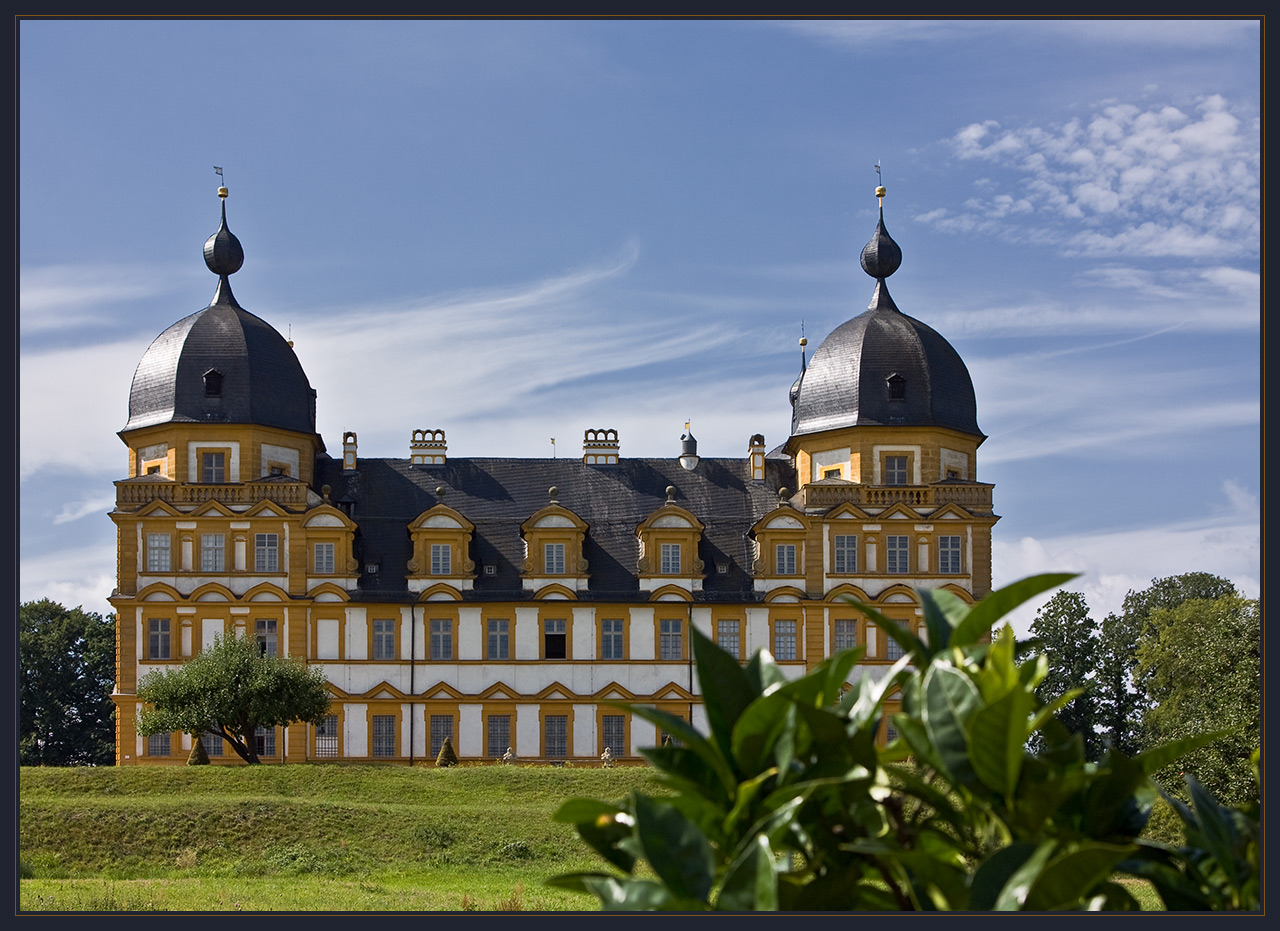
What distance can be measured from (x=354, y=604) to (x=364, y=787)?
13.5 meters

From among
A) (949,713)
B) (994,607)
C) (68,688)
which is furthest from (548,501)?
(949,713)

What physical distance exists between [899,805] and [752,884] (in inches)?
52.3

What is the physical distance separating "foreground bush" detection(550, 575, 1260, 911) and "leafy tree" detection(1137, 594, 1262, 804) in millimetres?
16288

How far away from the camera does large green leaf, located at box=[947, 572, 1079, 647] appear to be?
722 cm

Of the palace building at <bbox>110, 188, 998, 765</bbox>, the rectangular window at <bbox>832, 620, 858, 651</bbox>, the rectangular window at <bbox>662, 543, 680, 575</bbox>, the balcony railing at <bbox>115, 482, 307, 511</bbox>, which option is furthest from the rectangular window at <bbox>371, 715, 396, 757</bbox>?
the rectangular window at <bbox>832, 620, 858, 651</bbox>

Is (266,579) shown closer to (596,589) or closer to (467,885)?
(596,589)

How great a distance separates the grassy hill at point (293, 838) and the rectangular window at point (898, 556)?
15.2 meters

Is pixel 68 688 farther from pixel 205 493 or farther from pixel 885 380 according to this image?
pixel 885 380

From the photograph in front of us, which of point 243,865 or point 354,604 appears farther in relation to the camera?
point 354,604

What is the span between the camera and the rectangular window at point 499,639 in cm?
5284

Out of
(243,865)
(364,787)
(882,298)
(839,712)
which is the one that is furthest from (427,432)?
(839,712)

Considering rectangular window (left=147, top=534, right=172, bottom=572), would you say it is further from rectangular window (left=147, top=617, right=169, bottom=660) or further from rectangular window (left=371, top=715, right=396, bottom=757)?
rectangular window (left=371, top=715, right=396, bottom=757)

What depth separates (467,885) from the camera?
90.0 feet

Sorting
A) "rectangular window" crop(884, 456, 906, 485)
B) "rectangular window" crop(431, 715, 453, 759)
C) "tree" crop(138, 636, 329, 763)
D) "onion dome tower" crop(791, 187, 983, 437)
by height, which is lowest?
"rectangular window" crop(431, 715, 453, 759)
